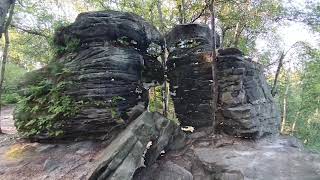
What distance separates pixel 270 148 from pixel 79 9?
16.3 meters

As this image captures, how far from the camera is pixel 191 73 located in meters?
10.5

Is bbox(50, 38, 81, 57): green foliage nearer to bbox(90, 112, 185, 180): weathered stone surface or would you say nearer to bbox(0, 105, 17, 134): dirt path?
bbox(90, 112, 185, 180): weathered stone surface

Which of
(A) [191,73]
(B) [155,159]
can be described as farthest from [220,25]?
(B) [155,159]

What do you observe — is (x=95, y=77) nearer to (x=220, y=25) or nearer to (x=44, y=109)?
(x=44, y=109)

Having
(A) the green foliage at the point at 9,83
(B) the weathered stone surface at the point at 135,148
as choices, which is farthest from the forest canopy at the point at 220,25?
(B) the weathered stone surface at the point at 135,148

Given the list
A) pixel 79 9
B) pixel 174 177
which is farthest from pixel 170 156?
pixel 79 9

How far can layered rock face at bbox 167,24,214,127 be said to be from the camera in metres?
10.2

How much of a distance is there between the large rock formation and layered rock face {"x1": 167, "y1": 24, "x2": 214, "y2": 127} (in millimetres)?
1723

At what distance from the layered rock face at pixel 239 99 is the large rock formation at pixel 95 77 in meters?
2.62

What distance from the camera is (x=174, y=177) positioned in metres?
6.85

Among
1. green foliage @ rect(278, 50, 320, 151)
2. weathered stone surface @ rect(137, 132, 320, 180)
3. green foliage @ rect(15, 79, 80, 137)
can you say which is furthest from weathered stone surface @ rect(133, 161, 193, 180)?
green foliage @ rect(278, 50, 320, 151)

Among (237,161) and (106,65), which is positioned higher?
(106,65)

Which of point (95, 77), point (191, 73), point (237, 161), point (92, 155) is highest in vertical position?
point (191, 73)

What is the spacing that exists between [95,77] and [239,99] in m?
4.58
